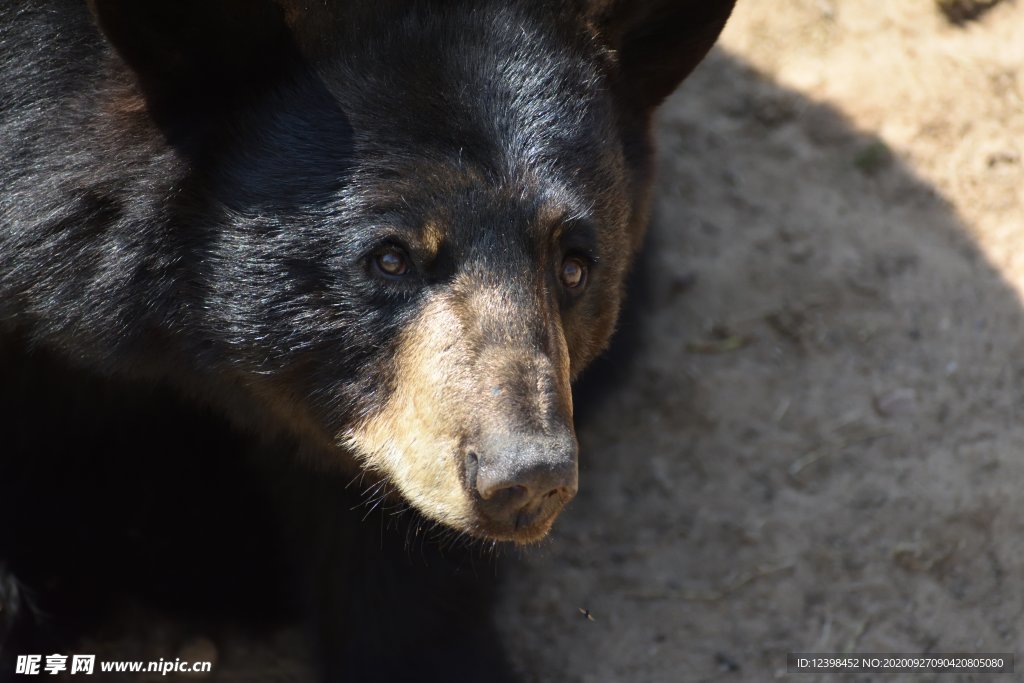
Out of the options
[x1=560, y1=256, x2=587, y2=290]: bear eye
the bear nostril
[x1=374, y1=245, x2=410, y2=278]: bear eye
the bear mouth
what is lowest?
the bear mouth

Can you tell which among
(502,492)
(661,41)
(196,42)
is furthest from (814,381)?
(196,42)

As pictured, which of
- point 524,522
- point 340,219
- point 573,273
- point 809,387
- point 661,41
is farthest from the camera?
point 809,387

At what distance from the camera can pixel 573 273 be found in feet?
13.4

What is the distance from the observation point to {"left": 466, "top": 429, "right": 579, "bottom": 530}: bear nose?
3.40 metres

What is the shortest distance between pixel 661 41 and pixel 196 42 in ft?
5.66

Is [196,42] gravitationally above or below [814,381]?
above

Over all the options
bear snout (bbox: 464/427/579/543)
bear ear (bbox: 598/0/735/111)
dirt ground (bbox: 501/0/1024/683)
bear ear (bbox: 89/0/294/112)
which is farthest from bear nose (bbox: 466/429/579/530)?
dirt ground (bbox: 501/0/1024/683)

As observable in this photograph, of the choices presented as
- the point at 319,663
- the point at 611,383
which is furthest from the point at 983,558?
the point at 319,663

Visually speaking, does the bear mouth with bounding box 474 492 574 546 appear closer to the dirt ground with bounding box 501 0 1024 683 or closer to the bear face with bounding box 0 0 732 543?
the bear face with bounding box 0 0 732 543

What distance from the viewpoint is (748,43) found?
7.37 meters

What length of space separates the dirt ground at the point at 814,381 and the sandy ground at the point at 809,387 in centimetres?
1

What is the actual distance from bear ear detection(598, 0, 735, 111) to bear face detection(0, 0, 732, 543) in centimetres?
50

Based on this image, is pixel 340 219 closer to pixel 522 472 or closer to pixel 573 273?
pixel 573 273

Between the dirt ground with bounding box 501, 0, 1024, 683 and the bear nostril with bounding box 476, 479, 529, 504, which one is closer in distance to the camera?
the bear nostril with bounding box 476, 479, 529, 504
